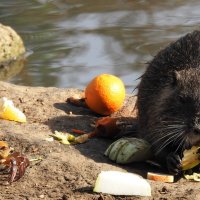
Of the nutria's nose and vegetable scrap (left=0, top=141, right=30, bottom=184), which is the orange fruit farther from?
the nutria's nose

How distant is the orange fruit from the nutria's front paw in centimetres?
156

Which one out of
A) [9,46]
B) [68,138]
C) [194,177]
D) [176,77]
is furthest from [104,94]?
[9,46]

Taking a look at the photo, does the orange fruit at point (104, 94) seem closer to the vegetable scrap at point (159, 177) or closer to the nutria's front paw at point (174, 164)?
the nutria's front paw at point (174, 164)

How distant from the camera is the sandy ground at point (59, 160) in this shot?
4418 millimetres

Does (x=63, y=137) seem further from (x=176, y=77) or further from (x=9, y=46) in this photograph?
(x=9, y=46)

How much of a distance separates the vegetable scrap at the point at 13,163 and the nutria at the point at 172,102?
3.69ft

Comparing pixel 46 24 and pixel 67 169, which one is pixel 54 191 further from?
pixel 46 24

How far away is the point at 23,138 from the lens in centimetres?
530

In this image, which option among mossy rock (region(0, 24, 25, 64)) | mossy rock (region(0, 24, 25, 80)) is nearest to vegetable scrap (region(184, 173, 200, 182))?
mossy rock (region(0, 24, 25, 80))

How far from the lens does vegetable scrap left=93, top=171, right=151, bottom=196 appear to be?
14.3 feet

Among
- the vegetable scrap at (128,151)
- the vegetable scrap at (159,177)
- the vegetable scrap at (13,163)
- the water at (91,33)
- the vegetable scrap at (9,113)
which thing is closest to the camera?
the vegetable scrap at (13,163)

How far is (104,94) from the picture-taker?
6.40 m

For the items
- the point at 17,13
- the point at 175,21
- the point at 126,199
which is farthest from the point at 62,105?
the point at 17,13

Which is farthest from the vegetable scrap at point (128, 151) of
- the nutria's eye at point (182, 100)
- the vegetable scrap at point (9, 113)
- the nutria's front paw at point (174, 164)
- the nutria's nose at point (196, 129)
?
the vegetable scrap at point (9, 113)
